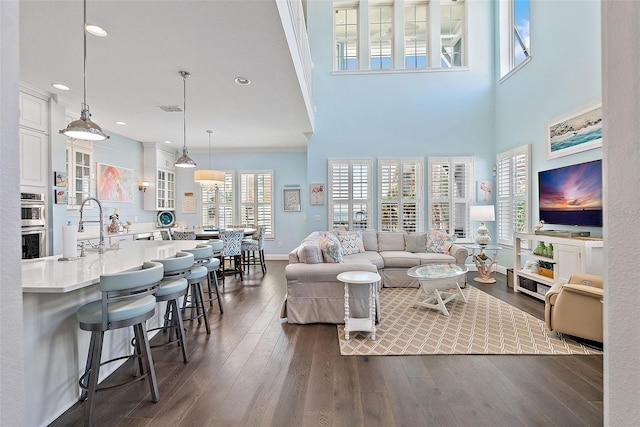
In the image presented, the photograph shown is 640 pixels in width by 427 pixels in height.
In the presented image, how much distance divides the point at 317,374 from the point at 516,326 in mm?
2357

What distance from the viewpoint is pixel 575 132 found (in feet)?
14.2

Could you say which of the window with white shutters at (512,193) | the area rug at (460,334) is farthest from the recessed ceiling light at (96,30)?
the window with white shutters at (512,193)

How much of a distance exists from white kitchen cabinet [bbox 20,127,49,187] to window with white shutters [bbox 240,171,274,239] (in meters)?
4.30

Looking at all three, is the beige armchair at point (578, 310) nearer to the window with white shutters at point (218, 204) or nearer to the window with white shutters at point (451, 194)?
the window with white shutters at point (451, 194)

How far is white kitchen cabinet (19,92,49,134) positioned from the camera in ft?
13.3

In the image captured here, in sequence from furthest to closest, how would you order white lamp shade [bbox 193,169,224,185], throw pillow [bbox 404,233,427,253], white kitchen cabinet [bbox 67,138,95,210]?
1. white lamp shade [bbox 193,169,224,185]
2. throw pillow [bbox 404,233,427,253]
3. white kitchen cabinet [bbox 67,138,95,210]

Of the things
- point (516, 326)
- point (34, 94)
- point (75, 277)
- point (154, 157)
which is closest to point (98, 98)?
point (34, 94)

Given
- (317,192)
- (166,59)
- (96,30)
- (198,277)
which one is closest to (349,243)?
(317,192)

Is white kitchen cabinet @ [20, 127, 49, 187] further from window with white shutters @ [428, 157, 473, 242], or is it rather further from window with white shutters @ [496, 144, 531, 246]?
window with white shutters @ [496, 144, 531, 246]

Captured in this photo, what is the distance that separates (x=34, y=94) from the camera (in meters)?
4.15

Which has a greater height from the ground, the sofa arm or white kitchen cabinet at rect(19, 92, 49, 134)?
white kitchen cabinet at rect(19, 92, 49, 134)

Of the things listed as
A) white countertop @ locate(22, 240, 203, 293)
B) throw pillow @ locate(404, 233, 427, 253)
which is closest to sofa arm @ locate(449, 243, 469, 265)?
throw pillow @ locate(404, 233, 427, 253)

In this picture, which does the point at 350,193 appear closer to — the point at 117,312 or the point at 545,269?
the point at 545,269

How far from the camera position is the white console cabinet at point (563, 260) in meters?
3.56
